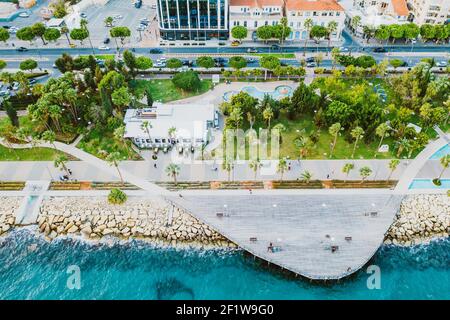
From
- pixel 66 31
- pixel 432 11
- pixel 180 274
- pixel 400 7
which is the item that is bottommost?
pixel 180 274

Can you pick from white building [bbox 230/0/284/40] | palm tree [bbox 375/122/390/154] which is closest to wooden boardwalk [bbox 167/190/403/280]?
palm tree [bbox 375/122/390/154]

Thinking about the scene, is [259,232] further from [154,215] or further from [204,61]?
[204,61]

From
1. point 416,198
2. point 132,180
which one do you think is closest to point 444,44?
point 416,198

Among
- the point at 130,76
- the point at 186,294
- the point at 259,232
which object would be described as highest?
the point at 130,76

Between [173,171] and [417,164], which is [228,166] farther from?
[417,164]

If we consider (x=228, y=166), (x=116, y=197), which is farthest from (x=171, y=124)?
(x=116, y=197)

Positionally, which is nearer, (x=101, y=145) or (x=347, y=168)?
(x=347, y=168)

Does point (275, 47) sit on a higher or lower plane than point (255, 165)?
higher
